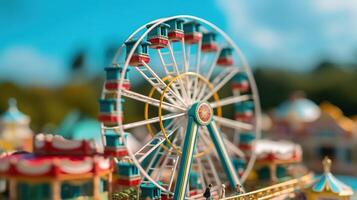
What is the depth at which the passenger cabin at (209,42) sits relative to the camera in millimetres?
23891

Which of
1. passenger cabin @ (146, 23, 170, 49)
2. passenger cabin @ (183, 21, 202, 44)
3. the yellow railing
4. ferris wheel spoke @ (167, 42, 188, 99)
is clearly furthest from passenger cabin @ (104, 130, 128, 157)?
passenger cabin @ (183, 21, 202, 44)

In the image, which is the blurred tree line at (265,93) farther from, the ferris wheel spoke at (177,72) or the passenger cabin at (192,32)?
the ferris wheel spoke at (177,72)

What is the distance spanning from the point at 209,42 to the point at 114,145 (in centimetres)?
813

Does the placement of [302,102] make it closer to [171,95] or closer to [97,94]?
[171,95]

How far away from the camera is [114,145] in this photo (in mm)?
18203

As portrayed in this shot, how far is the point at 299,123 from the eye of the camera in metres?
41.9

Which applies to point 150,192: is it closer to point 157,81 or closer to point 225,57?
point 157,81

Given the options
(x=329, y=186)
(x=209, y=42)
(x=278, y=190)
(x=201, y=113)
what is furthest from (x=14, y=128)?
(x=329, y=186)

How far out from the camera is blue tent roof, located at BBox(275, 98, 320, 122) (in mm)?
42094

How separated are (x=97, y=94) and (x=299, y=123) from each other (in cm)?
4439

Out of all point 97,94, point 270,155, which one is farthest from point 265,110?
point 270,155

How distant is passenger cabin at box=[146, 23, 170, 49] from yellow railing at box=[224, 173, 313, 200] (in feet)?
21.4

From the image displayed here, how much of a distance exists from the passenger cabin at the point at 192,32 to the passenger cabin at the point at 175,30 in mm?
1648

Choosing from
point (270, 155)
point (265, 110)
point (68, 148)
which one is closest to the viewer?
point (68, 148)
